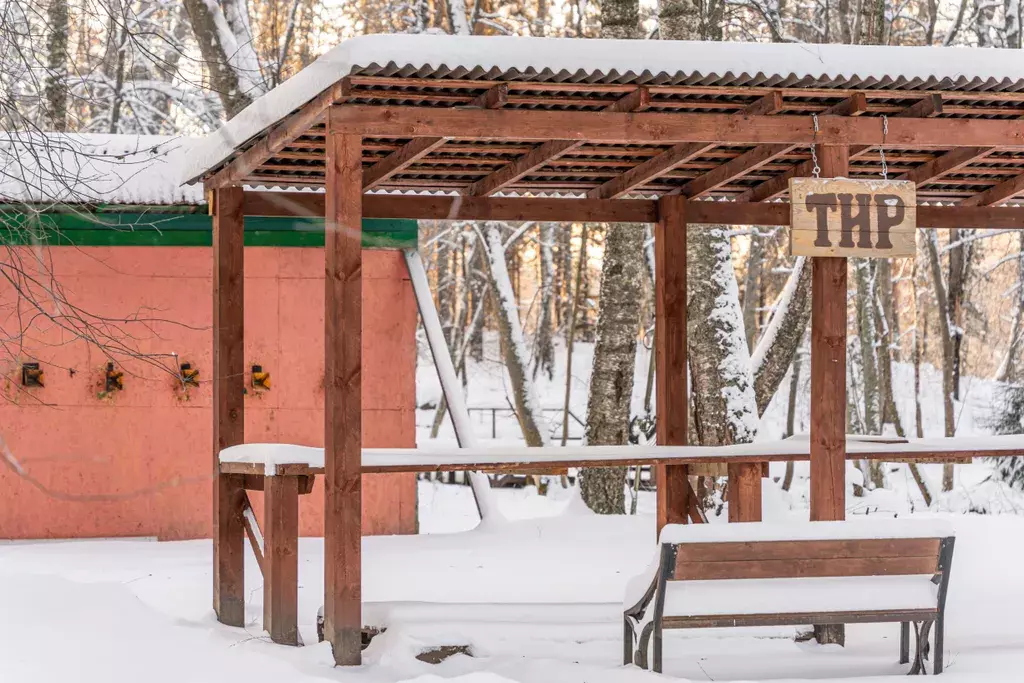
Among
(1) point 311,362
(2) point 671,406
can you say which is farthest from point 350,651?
(1) point 311,362

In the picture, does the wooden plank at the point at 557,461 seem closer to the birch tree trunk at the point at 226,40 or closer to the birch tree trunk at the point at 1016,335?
the birch tree trunk at the point at 226,40

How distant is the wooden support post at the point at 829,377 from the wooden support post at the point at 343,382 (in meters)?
2.44

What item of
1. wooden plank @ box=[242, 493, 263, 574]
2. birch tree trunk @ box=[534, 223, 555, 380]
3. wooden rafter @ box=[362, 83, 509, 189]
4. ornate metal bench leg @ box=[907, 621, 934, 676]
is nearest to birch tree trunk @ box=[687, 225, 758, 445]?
wooden rafter @ box=[362, 83, 509, 189]

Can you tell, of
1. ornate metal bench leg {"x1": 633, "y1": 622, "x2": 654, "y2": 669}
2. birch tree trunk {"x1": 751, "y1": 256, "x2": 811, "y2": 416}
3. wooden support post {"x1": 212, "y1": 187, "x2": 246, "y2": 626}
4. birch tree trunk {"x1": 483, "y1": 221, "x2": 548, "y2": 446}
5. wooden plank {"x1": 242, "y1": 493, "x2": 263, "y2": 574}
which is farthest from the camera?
birch tree trunk {"x1": 483, "y1": 221, "x2": 548, "y2": 446}

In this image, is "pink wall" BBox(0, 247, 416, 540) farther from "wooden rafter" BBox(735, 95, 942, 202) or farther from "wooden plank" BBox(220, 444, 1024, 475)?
"wooden rafter" BBox(735, 95, 942, 202)

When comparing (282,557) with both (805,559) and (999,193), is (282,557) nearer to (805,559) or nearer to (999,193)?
(805,559)

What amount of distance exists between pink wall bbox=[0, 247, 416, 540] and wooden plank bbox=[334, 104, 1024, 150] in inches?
203

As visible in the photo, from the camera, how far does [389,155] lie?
7.37m

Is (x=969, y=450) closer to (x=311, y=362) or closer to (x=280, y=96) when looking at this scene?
(x=280, y=96)

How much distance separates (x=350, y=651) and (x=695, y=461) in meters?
2.68

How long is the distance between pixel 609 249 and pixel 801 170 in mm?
4876

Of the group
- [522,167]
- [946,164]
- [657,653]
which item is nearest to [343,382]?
[657,653]

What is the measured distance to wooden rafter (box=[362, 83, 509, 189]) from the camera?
5992mm

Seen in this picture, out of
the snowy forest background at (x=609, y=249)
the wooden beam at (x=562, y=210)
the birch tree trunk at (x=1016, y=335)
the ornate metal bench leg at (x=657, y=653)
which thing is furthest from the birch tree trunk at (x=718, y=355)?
the birch tree trunk at (x=1016, y=335)
